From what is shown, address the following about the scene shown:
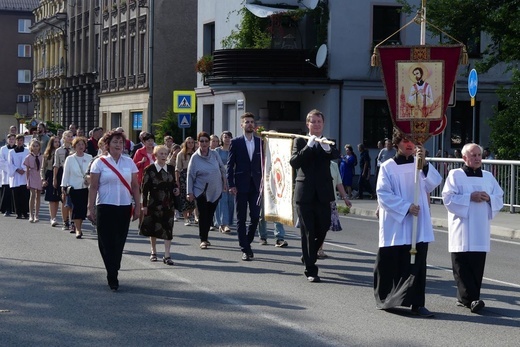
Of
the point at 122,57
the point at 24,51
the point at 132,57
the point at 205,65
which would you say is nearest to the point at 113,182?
the point at 205,65

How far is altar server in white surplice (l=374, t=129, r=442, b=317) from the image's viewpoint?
10.5 meters

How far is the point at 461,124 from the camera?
40.0 meters

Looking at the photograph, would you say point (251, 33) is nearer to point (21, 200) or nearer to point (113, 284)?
point (21, 200)

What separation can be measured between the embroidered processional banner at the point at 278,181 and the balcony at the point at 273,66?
2375 centimetres

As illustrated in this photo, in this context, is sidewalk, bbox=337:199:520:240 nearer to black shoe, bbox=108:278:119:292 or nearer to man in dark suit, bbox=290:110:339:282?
man in dark suit, bbox=290:110:339:282

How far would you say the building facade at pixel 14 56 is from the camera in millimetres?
111062

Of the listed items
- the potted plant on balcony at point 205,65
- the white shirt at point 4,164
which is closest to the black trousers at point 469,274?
the white shirt at point 4,164

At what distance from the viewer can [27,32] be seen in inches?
4412

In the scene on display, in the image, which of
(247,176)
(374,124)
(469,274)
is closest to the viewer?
(469,274)

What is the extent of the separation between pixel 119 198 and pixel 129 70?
48001 mm

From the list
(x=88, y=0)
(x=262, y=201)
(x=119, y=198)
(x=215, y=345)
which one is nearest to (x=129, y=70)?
(x=88, y=0)

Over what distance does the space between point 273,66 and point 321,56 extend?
6.17 feet

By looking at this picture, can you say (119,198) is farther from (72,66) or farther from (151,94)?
(72,66)

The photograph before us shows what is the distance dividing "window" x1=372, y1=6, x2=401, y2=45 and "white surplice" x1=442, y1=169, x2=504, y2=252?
2815 centimetres
